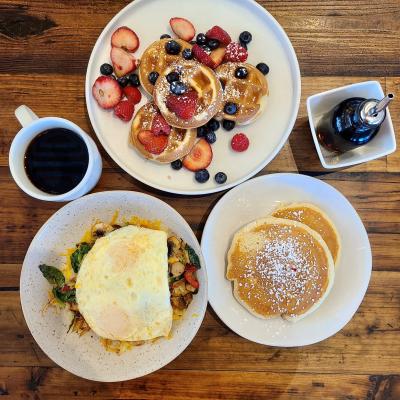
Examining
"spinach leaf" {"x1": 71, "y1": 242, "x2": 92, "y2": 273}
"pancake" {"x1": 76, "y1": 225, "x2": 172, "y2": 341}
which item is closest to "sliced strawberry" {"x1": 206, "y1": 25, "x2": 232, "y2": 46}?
"pancake" {"x1": 76, "y1": 225, "x2": 172, "y2": 341}

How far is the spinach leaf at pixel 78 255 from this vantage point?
1324 millimetres

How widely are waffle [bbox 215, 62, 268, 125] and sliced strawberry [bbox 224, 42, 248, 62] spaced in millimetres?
23

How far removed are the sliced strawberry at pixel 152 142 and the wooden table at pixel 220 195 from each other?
171mm

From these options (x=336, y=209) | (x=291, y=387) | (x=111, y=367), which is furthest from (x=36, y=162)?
(x=291, y=387)

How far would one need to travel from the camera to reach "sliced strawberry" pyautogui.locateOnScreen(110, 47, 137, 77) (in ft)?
4.58

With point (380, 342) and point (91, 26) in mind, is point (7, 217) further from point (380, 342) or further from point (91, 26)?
point (380, 342)

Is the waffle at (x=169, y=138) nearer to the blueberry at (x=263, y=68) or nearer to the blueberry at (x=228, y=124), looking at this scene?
the blueberry at (x=228, y=124)

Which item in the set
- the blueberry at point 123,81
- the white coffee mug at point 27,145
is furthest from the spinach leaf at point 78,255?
the blueberry at point 123,81

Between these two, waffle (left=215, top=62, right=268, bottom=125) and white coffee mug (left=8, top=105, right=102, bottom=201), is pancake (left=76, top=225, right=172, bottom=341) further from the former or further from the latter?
waffle (left=215, top=62, right=268, bottom=125)

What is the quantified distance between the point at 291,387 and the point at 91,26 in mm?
A: 1332

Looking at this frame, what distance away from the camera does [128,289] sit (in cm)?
116

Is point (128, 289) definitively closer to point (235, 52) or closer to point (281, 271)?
point (281, 271)

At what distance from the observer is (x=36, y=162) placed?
132 cm

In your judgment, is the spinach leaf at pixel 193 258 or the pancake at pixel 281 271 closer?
the spinach leaf at pixel 193 258
